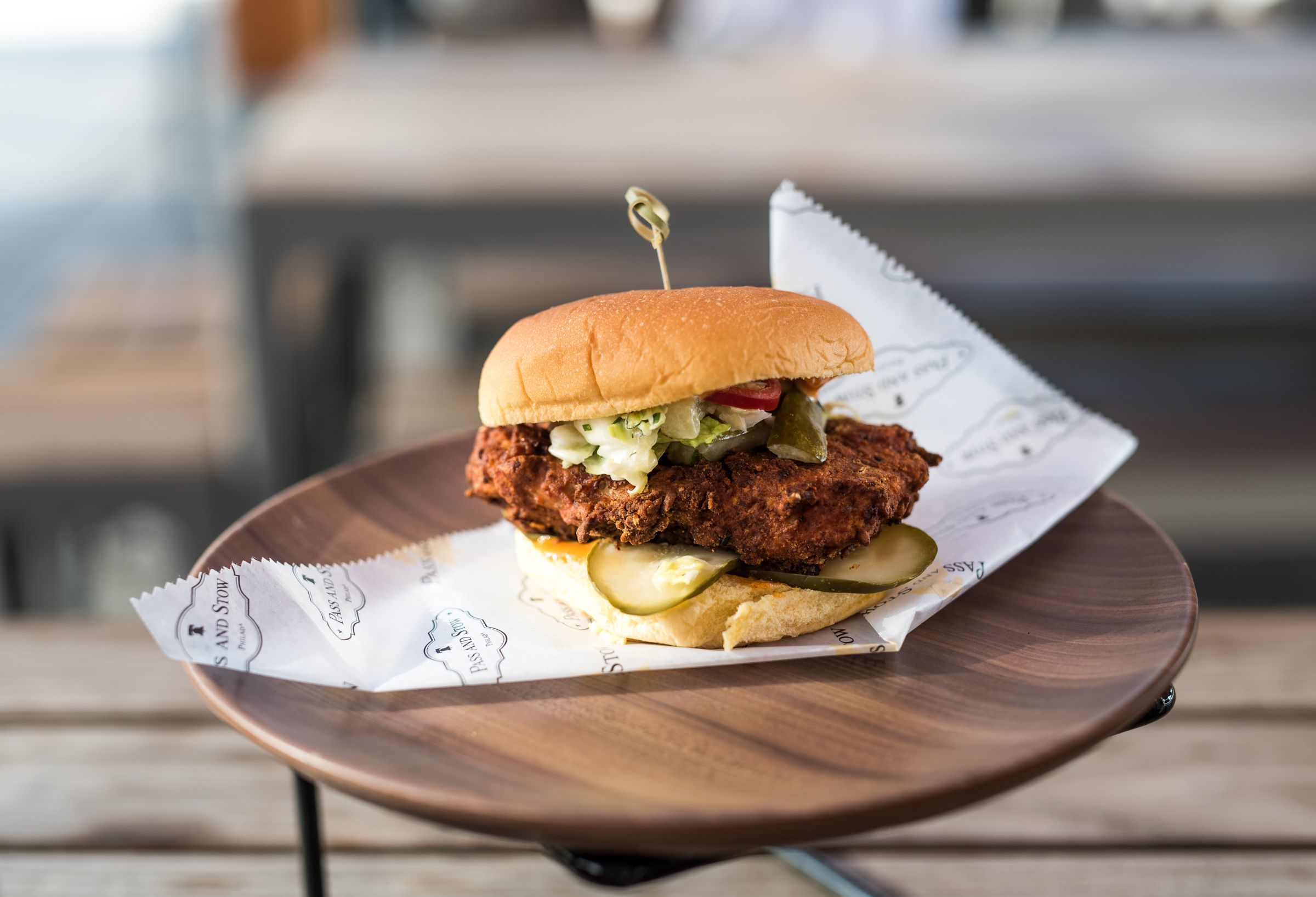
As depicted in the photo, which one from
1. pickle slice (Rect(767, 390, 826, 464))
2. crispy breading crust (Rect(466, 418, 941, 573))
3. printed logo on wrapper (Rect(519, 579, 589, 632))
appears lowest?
printed logo on wrapper (Rect(519, 579, 589, 632))

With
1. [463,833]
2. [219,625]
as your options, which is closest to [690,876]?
[463,833]

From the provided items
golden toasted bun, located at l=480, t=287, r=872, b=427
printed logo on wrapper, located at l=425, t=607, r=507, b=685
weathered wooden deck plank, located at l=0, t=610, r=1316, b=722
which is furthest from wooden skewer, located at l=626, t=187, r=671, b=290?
weathered wooden deck plank, located at l=0, t=610, r=1316, b=722

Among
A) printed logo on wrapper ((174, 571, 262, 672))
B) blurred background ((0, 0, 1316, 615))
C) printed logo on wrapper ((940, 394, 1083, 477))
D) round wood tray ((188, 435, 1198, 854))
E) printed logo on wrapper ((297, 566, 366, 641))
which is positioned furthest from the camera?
blurred background ((0, 0, 1316, 615))

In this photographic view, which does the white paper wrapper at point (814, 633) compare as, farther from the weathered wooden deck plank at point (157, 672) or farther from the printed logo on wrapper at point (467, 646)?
the weathered wooden deck plank at point (157, 672)

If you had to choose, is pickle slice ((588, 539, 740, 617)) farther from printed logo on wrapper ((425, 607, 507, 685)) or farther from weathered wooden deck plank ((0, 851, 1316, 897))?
weathered wooden deck plank ((0, 851, 1316, 897))

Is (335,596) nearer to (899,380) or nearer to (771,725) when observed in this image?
(771,725)

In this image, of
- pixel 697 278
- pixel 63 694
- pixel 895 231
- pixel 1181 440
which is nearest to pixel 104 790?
pixel 63 694

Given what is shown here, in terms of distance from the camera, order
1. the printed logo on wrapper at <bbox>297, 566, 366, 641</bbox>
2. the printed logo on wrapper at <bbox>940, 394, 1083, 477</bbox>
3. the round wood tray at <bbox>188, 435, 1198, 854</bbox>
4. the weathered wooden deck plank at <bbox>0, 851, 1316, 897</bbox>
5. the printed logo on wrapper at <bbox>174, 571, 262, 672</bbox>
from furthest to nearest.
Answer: the printed logo on wrapper at <bbox>940, 394, 1083, 477</bbox>, the weathered wooden deck plank at <bbox>0, 851, 1316, 897</bbox>, the printed logo on wrapper at <bbox>297, 566, 366, 641</bbox>, the printed logo on wrapper at <bbox>174, 571, 262, 672</bbox>, the round wood tray at <bbox>188, 435, 1198, 854</bbox>

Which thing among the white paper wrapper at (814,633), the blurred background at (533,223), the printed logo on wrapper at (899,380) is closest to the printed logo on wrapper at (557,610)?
the white paper wrapper at (814,633)
